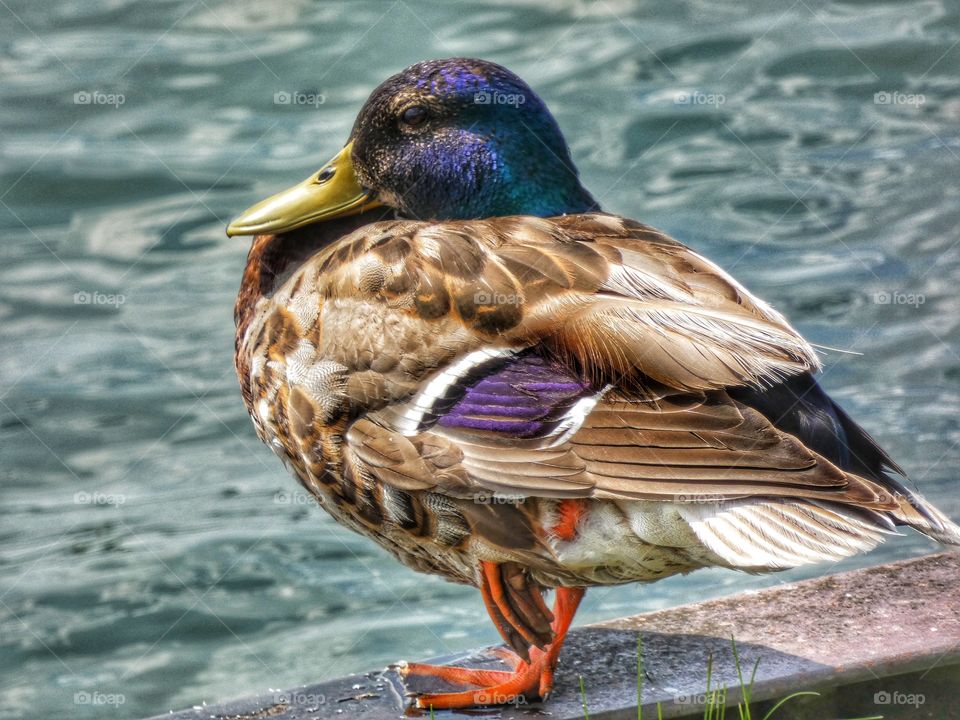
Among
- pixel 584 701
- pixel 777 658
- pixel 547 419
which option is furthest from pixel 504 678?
pixel 547 419

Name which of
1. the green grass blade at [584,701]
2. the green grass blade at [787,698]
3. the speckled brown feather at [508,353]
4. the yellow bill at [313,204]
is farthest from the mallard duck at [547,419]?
the green grass blade at [787,698]

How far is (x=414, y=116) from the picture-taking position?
151 inches

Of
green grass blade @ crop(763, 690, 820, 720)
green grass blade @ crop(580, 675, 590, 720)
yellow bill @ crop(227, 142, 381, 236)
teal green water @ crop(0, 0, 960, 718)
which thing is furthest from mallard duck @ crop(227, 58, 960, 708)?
teal green water @ crop(0, 0, 960, 718)

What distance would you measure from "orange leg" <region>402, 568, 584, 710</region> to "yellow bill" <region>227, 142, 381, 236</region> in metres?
1.21

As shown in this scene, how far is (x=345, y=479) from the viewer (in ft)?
11.0

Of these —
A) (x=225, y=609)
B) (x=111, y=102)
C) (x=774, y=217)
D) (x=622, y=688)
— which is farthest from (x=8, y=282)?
(x=622, y=688)

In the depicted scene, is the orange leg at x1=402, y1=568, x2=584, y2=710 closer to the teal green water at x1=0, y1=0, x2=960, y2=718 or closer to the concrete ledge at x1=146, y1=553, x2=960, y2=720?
the concrete ledge at x1=146, y1=553, x2=960, y2=720

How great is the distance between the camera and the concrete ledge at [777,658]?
3.12 m

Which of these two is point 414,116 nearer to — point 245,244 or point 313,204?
point 313,204

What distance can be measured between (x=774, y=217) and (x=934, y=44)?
251cm

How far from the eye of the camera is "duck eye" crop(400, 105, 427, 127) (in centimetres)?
381

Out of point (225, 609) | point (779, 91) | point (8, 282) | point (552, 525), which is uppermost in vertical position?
point (552, 525)

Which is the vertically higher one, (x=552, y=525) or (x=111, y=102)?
(x=552, y=525)

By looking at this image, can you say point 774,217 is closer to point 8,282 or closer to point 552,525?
point 8,282
